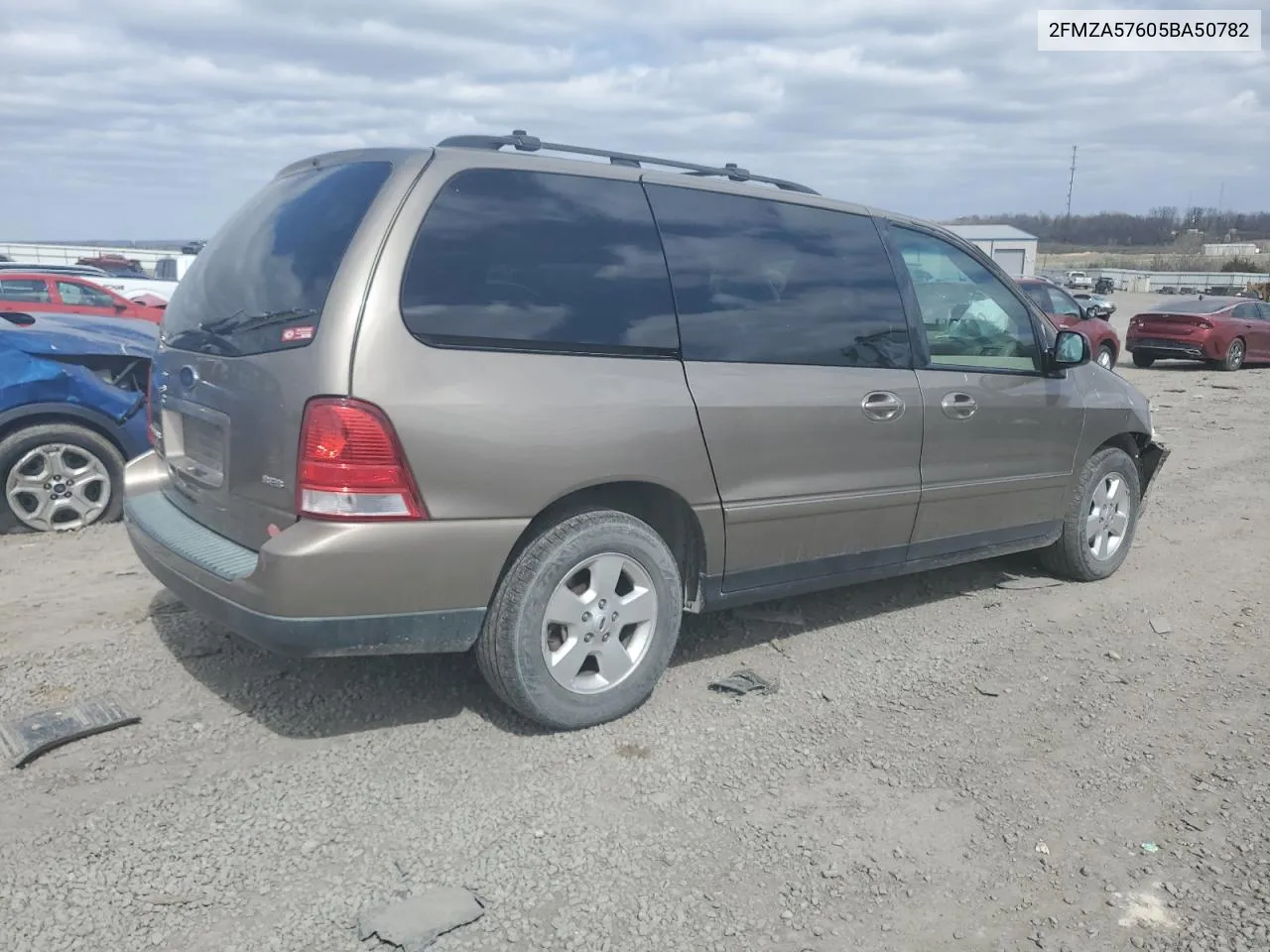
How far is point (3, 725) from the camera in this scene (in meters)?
3.63

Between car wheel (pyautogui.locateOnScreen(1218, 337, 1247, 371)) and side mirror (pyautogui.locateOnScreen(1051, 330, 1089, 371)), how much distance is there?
55.7ft

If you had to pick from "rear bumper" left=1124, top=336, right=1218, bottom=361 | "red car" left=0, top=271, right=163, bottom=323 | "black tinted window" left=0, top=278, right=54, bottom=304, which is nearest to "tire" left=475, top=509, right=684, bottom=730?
"red car" left=0, top=271, right=163, bottom=323

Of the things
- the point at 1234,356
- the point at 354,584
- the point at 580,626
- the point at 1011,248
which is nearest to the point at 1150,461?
the point at 580,626

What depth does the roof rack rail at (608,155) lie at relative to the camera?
12.3 ft

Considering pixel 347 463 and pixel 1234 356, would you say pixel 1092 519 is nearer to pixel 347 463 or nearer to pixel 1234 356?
pixel 347 463

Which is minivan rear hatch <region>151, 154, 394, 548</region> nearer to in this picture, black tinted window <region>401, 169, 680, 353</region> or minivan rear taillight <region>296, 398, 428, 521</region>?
minivan rear taillight <region>296, 398, 428, 521</region>

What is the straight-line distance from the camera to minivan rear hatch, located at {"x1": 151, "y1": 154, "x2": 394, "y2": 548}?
3.17 meters

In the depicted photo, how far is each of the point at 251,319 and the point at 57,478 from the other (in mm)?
3280

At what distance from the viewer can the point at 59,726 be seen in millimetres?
3586

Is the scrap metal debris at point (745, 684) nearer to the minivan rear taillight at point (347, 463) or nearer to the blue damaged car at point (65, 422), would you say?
the minivan rear taillight at point (347, 463)

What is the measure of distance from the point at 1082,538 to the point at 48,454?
5.70 m

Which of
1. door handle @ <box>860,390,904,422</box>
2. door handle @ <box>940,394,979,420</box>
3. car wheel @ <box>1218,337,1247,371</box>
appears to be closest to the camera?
door handle @ <box>860,390,904,422</box>

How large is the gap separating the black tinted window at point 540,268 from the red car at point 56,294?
1319cm

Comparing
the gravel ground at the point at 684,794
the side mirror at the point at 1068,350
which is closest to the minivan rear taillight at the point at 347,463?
the gravel ground at the point at 684,794
